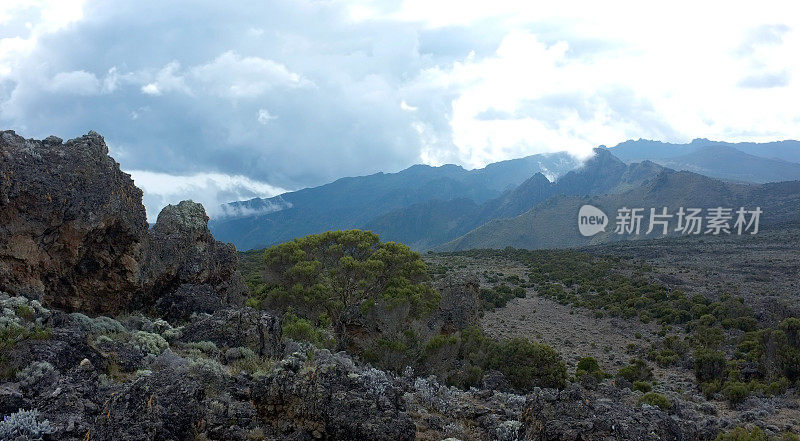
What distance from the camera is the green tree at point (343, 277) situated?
15.1 m

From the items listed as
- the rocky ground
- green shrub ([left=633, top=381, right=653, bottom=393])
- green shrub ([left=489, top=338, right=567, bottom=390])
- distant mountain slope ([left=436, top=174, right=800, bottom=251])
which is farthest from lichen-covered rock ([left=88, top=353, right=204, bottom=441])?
distant mountain slope ([left=436, top=174, right=800, bottom=251])

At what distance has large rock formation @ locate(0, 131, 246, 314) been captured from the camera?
8.80m

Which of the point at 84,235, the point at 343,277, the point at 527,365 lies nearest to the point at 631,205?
the point at 527,365

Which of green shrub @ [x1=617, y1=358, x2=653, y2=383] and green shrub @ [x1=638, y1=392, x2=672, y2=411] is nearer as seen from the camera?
green shrub @ [x1=638, y1=392, x2=672, y2=411]

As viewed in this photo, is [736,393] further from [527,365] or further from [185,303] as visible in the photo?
[185,303]

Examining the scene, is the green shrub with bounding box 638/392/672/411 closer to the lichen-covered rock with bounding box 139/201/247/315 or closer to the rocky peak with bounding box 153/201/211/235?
the lichen-covered rock with bounding box 139/201/247/315

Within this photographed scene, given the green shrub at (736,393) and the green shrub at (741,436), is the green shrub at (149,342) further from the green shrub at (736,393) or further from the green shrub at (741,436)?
the green shrub at (736,393)

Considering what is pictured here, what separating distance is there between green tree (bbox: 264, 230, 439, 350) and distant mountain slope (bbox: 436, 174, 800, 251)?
8985cm

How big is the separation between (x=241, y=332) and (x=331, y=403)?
4.50 metres

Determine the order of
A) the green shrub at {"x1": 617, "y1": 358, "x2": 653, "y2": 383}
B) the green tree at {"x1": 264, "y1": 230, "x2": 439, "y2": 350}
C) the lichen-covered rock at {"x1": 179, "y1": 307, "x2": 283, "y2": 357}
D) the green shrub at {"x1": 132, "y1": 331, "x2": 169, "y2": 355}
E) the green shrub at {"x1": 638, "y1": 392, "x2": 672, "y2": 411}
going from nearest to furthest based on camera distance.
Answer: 1. the green shrub at {"x1": 132, "y1": 331, "x2": 169, "y2": 355}
2. the lichen-covered rock at {"x1": 179, "y1": 307, "x2": 283, "y2": 357}
3. the green shrub at {"x1": 638, "y1": 392, "x2": 672, "y2": 411}
4. the green tree at {"x1": 264, "y1": 230, "x2": 439, "y2": 350}
5. the green shrub at {"x1": 617, "y1": 358, "x2": 653, "y2": 383}

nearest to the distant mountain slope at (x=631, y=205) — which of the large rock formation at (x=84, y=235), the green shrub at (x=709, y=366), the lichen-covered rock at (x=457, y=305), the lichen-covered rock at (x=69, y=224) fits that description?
the lichen-covered rock at (x=457, y=305)

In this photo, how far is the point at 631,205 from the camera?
4759 inches

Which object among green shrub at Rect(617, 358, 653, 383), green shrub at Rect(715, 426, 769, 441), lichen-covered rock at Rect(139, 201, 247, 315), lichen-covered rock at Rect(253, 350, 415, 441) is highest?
lichen-covered rock at Rect(139, 201, 247, 315)

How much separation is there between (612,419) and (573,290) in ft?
100
